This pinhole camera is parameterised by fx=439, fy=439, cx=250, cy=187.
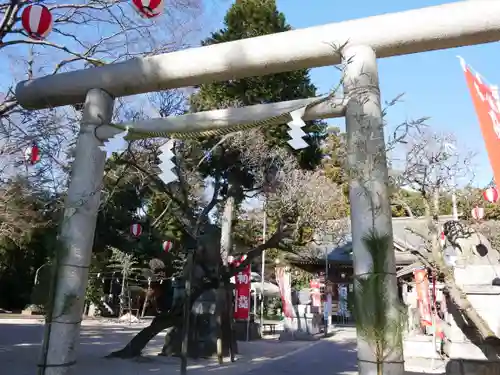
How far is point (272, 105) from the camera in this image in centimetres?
432

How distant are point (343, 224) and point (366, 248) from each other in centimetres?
1045

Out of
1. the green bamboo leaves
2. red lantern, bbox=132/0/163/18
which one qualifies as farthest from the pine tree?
the green bamboo leaves

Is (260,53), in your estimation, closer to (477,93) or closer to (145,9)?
(145,9)

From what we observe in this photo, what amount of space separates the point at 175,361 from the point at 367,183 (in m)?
7.56

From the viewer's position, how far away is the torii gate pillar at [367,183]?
3.21 metres

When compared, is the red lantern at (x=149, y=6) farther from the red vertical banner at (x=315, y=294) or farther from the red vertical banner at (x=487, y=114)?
the red vertical banner at (x=315, y=294)

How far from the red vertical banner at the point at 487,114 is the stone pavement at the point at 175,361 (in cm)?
531

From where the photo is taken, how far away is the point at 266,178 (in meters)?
10.6

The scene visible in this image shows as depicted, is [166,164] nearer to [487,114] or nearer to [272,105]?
[272,105]

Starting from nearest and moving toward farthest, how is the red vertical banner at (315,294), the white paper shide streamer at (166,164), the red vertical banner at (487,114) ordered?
the white paper shide streamer at (166,164), the red vertical banner at (487,114), the red vertical banner at (315,294)

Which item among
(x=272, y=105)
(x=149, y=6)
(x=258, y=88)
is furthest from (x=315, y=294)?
(x=149, y=6)

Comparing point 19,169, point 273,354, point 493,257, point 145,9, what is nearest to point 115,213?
point 19,169

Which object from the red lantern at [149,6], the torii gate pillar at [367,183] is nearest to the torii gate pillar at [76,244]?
the red lantern at [149,6]

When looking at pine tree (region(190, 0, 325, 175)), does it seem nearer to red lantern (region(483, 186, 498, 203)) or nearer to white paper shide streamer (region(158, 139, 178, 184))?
red lantern (region(483, 186, 498, 203))
